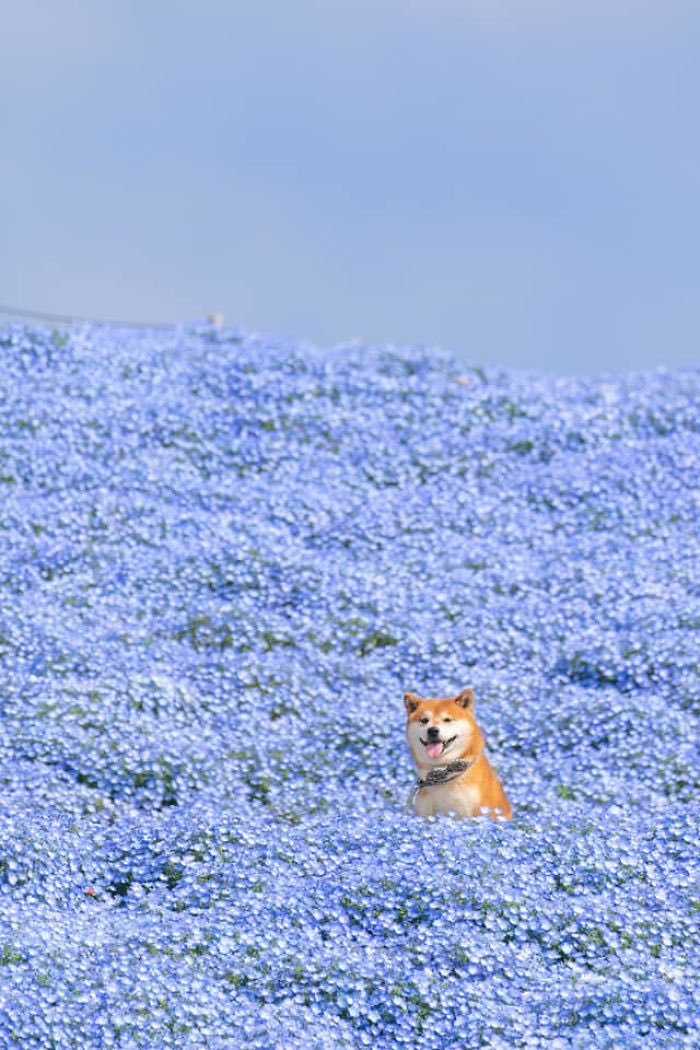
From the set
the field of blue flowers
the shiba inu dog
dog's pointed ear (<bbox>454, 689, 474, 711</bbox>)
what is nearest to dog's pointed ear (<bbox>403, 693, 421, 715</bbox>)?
the shiba inu dog

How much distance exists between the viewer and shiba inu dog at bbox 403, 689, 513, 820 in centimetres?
841

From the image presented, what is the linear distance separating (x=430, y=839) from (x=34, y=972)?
7.66ft

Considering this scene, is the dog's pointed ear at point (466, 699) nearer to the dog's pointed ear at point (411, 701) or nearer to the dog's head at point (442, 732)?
the dog's head at point (442, 732)

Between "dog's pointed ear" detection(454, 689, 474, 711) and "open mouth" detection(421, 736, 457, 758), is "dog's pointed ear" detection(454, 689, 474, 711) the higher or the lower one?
the higher one

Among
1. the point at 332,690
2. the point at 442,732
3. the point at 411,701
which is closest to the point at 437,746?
the point at 442,732

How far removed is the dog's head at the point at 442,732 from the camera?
8.38 meters

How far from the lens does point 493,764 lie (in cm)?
1053

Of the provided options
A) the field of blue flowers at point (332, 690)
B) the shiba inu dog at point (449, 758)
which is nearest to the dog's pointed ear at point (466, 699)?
the shiba inu dog at point (449, 758)

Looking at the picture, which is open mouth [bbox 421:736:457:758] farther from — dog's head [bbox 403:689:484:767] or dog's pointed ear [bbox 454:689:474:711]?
dog's pointed ear [bbox 454:689:474:711]

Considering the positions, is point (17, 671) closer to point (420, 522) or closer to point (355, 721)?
point (355, 721)

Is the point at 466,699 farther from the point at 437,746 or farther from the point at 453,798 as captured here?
the point at 453,798

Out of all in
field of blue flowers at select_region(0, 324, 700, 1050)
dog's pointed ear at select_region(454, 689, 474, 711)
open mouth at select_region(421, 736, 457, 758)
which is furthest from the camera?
dog's pointed ear at select_region(454, 689, 474, 711)

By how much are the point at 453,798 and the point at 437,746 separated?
390mm

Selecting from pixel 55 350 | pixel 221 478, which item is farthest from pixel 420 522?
pixel 55 350
